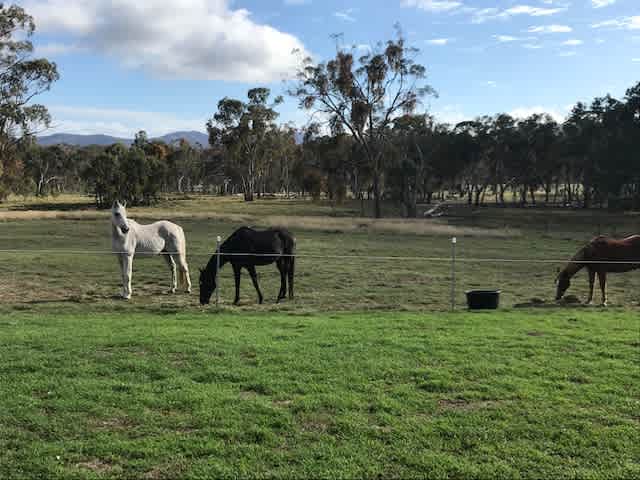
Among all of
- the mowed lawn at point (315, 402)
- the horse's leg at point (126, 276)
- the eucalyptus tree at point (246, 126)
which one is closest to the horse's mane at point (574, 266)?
the mowed lawn at point (315, 402)

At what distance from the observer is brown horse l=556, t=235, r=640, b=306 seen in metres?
13.2

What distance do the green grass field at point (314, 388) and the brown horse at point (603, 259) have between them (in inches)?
37.8

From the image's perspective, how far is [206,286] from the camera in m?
12.1

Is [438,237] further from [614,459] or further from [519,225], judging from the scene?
[614,459]

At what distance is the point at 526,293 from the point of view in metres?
14.1

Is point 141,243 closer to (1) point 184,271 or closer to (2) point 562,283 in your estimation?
(1) point 184,271

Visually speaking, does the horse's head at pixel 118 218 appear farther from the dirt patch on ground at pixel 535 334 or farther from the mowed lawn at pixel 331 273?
the dirt patch on ground at pixel 535 334

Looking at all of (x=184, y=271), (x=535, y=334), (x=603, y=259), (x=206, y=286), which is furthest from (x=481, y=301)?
(x=184, y=271)

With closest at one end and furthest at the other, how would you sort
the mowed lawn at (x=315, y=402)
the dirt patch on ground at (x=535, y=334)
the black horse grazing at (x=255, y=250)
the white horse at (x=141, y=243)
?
the mowed lawn at (x=315, y=402)
the dirt patch on ground at (x=535, y=334)
the white horse at (x=141, y=243)
the black horse grazing at (x=255, y=250)

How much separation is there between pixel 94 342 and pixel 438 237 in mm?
26083

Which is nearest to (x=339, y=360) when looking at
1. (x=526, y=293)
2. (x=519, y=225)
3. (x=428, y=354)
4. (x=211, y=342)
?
(x=428, y=354)

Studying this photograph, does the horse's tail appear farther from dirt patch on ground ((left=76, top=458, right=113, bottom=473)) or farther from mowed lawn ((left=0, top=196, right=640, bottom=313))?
dirt patch on ground ((left=76, top=458, right=113, bottom=473))

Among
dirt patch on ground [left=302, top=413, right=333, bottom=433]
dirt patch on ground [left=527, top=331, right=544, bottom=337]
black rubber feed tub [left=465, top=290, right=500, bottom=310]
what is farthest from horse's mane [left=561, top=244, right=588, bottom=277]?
dirt patch on ground [left=302, top=413, right=333, bottom=433]

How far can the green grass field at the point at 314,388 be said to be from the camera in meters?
4.27
